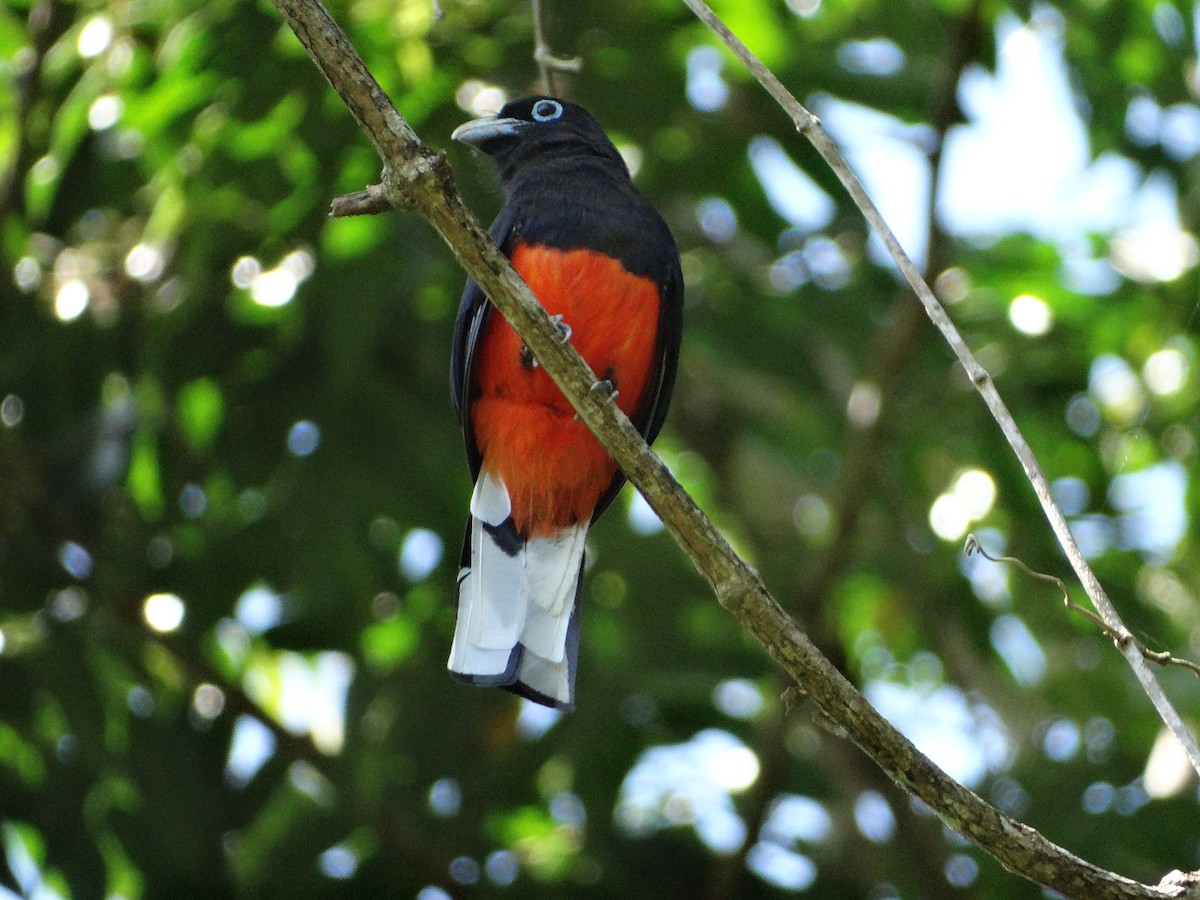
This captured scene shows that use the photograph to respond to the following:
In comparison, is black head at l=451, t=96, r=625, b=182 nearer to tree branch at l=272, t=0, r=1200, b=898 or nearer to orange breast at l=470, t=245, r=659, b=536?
orange breast at l=470, t=245, r=659, b=536

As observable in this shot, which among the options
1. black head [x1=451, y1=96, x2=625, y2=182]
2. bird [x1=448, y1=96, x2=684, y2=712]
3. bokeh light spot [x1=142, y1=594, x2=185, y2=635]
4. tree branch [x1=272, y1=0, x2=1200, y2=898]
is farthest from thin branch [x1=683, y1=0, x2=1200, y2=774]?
bokeh light spot [x1=142, y1=594, x2=185, y2=635]

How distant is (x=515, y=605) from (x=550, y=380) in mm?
595

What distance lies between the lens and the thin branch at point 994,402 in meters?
2.40

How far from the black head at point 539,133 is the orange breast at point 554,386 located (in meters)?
0.60

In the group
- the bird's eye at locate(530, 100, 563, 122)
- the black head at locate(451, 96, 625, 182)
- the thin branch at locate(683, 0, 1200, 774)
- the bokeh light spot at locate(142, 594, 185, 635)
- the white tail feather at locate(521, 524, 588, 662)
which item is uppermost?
the thin branch at locate(683, 0, 1200, 774)

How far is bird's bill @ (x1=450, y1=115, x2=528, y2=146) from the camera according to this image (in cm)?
437

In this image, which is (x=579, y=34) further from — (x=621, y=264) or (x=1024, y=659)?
(x=1024, y=659)

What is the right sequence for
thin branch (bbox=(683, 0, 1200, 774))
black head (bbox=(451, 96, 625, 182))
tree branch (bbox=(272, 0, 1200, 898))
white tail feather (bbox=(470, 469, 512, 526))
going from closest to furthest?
1. thin branch (bbox=(683, 0, 1200, 774))
2. tree branch (bbox=(272, 0, 1200, 898))
3. white tail feather (bbox=(470, 469, 512, 526))
4. black head (bbox=(451, 96, 625, 182))

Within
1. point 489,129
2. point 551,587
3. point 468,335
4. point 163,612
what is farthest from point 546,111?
point 163,612

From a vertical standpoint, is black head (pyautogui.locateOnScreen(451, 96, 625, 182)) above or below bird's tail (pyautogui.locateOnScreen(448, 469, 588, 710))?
above

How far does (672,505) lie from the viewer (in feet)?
8.95

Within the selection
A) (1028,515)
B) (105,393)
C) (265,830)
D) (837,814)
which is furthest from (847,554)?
(105,393)

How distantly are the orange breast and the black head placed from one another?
0.60m

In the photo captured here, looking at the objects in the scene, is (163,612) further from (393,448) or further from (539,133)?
(539,133)
